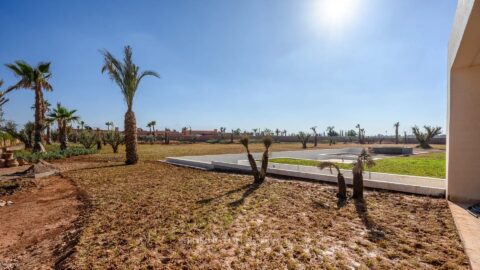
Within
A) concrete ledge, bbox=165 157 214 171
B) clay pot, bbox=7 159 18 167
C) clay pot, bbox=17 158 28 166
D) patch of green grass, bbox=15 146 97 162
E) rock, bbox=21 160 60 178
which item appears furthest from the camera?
patch of green grass, bbox=15 146 97 162

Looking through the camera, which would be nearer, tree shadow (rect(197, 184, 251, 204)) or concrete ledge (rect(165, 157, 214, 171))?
tree shadow (rect(197, 184, 251, 204))

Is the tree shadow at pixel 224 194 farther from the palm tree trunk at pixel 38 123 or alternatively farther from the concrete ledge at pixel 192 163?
the palm tree trunk at pixel 38 123

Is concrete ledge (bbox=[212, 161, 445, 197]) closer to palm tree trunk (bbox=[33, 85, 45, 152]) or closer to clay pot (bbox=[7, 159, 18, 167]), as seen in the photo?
clay pot (bbox=[7, 159, 18, 167])

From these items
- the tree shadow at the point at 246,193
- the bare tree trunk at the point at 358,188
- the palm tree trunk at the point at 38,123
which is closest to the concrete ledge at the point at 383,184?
the bare tree trunk at the point at 358,188

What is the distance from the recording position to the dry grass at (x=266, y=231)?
12.2 ft

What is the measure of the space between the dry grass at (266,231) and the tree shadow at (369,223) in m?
0.02

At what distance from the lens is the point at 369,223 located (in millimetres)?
5125

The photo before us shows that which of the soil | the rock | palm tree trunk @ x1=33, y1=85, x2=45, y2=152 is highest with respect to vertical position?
palm tree trunk @ x1=33, y1=85, x2=45, y2=152

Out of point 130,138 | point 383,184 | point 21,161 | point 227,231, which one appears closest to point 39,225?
point 227,231

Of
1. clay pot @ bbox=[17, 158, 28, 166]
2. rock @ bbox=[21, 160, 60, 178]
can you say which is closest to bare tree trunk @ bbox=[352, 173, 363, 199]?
rock @ bbox=[21, 160, 60, 178]

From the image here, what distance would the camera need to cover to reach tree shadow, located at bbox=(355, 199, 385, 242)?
14.7 ft

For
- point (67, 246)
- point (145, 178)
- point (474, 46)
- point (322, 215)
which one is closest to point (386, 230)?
point (322, 215)

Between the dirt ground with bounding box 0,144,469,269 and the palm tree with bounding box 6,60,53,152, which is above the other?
the palm tree with bounding box 6,60,53,152

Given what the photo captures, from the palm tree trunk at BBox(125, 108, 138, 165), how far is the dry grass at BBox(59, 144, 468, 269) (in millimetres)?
7957
